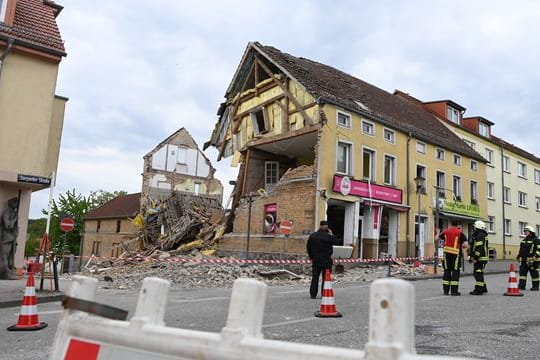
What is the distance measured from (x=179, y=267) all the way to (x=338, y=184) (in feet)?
26.2

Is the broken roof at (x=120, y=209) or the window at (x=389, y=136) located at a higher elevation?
the window at (x=389, y=136)

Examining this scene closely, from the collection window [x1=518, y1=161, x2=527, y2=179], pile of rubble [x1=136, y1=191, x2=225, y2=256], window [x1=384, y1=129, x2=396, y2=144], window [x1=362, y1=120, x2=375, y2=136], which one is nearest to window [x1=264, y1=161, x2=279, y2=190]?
pile of rubble [x1=136, y1=191, x2=225, y2=256]

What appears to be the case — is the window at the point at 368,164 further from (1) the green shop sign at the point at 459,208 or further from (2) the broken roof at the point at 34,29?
(2) the broken roof at the point at 34,29

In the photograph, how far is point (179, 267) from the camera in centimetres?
1845

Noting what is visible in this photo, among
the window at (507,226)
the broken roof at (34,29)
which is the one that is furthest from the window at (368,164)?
the window at (507,226)

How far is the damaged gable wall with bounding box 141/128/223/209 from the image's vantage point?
39.6m

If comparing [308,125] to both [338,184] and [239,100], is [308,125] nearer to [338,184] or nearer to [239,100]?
[338,184]

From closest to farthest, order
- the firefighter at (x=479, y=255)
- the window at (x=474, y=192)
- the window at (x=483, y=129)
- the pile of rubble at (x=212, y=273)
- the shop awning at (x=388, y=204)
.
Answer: the firefighter at (x=479, y=255) < the pile of rubble at (x=212, y=273) < the shop awning at (x=388, y=204) < the window at (x=474, y=192) < the window at (x=483, y=129)

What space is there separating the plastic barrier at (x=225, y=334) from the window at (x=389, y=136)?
23.7 metres

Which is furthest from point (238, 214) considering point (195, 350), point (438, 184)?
point (195, 350)

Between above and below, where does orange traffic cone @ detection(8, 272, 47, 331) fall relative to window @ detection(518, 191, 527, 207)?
below

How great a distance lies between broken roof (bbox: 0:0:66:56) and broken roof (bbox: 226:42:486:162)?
11.0m

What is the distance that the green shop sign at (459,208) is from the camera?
90.4ft

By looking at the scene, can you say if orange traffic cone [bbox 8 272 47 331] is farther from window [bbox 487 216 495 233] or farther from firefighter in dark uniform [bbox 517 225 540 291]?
window [bbox 487 216 495 233]
